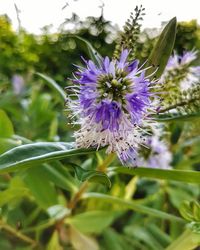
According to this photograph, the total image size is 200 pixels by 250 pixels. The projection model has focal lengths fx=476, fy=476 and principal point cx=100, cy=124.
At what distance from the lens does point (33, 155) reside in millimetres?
561

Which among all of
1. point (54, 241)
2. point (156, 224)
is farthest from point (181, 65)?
point (156, 224)

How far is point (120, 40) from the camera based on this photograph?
0.59m

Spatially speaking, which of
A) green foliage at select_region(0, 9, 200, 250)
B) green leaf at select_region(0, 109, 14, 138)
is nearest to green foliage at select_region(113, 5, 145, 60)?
green foliage at select_region(0, 9, 200, 250)

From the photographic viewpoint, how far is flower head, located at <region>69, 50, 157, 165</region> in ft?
1.70

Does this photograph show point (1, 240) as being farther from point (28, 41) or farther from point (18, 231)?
point (28, 41)

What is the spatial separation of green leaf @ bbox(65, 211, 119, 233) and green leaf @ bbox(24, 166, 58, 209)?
0.20 ft

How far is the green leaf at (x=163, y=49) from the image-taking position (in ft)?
1.93

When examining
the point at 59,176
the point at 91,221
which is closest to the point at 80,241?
the point at 91,221

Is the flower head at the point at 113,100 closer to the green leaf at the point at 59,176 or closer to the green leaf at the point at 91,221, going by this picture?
the green leaf at the point at 59,176

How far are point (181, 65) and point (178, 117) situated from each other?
156 mm

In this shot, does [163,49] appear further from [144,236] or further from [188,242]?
[144,236]

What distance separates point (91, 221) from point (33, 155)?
44cm

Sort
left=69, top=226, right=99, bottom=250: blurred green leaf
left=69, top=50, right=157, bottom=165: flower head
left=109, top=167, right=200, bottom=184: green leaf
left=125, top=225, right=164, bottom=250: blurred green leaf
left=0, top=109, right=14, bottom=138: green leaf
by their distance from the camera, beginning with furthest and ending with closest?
1. left=125, top=225, right=164, bottom=250: blurred green leaf
2. left=69, top=226, right=99, bottom=250: blurred green leaf
3. left=0, top=109, right=14, bottom=138: green leaf
4. left=109, top=167, right=200, bottom=184: green leaf
5. left=69, top=50, right=157, bottom=165: flower head

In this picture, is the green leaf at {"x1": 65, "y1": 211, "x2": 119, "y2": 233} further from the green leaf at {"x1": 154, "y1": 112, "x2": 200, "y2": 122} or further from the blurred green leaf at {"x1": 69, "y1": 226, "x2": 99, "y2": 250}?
the green leaf at {"x1": 154, "y1": 112, "x2": 200, "y2": 122}
